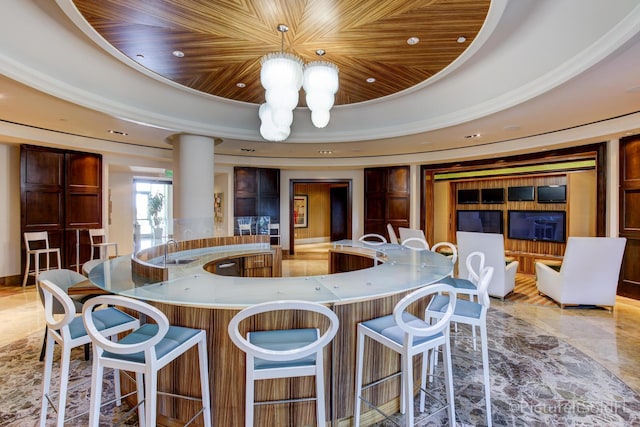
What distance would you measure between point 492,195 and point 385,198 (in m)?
2.58

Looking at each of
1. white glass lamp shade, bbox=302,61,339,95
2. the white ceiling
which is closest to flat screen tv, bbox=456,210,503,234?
the white ceiling

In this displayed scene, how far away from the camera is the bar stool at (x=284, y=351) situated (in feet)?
5.12

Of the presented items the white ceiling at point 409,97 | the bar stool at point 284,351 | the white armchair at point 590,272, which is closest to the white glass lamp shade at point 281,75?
the white ceiling at point 409,97

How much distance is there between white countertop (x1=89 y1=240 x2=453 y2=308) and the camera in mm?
1987

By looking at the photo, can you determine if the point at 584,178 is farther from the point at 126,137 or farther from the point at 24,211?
the point at 24,211

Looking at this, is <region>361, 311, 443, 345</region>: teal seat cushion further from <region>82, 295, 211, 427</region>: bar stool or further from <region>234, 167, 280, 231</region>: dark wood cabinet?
<region>234, 167, 280, 231</region>: dark wood cabinet

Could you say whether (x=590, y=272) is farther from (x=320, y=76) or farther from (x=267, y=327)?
(x=267, y=327)

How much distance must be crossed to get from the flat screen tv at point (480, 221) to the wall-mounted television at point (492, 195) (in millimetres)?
279

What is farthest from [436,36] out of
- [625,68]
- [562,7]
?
[625,68]

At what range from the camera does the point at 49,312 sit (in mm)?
2018

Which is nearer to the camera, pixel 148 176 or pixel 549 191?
pixel 549 191

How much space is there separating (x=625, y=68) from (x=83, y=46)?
5.00m

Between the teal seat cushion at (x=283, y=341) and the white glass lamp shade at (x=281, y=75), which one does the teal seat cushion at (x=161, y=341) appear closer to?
the teal seat cushion at (x=283, y=341)

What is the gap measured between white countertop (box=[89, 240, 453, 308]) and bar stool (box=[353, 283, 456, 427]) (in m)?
0.21
